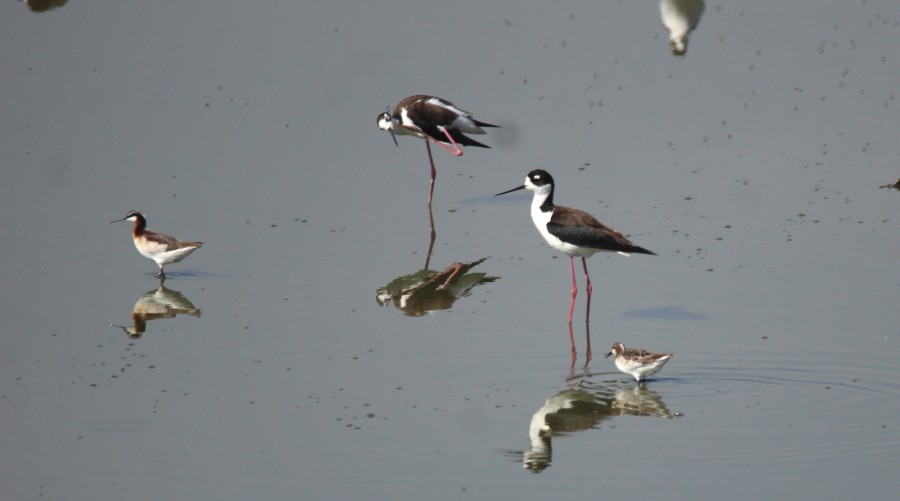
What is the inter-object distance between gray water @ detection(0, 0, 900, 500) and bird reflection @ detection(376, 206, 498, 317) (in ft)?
0.12

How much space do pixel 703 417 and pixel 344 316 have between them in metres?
3.92

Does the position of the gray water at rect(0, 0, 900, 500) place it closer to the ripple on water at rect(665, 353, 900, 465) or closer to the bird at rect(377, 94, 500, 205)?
the ripple on water at rect(665, 353, 900, 465)

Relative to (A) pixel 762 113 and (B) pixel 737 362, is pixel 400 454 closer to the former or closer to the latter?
(B) pixel 737 362

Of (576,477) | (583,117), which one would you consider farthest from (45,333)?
(583,117)

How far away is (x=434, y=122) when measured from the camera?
1875 cm

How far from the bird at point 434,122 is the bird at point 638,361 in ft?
25.6

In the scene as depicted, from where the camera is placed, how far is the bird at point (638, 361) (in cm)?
1099

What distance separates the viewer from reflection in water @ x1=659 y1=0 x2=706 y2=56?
80.5ft

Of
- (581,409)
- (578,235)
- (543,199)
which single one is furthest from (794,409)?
(543,199)

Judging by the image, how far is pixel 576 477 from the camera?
955cm

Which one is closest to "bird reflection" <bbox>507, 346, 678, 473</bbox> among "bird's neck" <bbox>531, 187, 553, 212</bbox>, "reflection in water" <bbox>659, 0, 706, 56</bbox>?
"bird's neck" <bbox>531, 187, 553, 212</bbox>

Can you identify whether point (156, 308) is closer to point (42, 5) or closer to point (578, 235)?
point (578, 235)

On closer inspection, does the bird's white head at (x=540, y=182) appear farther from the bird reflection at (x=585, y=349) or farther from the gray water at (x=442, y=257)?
the bird reflection at (x=585, y=349)

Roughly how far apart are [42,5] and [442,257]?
14620mm
